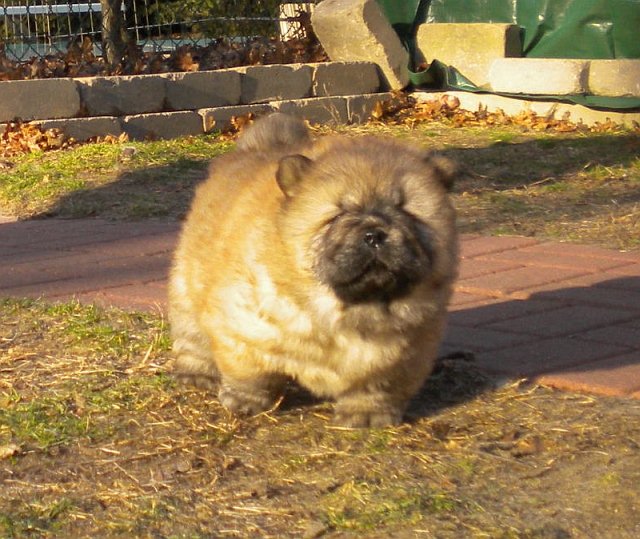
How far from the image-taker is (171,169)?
8.24m

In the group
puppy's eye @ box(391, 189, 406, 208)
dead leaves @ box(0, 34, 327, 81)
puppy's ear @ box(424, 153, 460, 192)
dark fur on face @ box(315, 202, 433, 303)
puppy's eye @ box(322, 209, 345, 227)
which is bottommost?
dead leaves @ box(0, 34, 327, 81)

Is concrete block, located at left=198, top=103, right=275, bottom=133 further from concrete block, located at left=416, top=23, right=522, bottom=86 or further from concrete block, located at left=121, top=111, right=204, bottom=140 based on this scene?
concrete block, located at left=416, top=23, right=522, bottom=86

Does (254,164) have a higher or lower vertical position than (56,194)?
higher

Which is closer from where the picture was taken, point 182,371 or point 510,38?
point 182,371

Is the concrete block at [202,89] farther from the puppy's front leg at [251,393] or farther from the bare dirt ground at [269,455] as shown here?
the puppy's front leg at [251,393]

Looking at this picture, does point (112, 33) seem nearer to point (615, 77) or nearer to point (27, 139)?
point (27, 139)

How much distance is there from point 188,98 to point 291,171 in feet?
22.5

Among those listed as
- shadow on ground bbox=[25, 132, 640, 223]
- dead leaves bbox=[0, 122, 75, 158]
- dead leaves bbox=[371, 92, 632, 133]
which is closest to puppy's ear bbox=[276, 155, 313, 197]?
shadow on ground bbox=[25, 132, 640, 223]

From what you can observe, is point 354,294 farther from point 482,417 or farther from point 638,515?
point 638,515

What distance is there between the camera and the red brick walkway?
4219 mm

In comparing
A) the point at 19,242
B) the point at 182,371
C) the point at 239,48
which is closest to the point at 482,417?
the point at 182,371

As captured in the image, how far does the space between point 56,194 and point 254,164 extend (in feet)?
12.7

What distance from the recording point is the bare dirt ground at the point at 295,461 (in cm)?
287

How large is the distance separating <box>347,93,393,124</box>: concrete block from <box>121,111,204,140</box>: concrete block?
1.56 m
